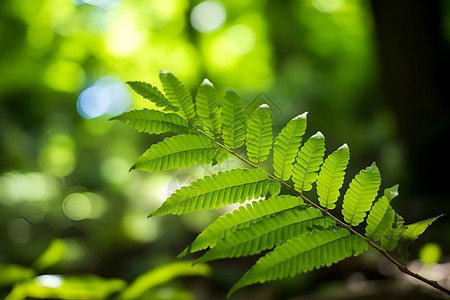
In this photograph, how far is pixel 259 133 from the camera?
78cm

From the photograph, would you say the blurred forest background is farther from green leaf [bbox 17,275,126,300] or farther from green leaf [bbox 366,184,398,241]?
green leaf [bbox 366,184,398,241]

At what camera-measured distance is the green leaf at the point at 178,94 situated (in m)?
0.81

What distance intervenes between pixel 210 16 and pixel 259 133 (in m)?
9.21

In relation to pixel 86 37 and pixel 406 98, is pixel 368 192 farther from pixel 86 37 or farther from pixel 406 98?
pixel 86 37

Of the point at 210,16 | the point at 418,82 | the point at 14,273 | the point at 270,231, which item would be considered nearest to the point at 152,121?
the point at 270,231

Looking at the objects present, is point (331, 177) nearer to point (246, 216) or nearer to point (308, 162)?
point (308, 162)

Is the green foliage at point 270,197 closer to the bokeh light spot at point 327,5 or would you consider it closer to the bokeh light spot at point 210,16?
the bokeh light spot at point 210,16

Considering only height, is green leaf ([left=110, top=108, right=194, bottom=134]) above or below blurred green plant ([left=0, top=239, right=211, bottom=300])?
above

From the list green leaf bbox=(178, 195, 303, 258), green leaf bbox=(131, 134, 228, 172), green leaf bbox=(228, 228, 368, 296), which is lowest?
green leaf bbox=(228, 228, 368, 296)

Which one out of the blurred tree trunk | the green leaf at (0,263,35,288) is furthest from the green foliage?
the blurred tree trunk

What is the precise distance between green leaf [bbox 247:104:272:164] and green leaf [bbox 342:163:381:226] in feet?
0.55

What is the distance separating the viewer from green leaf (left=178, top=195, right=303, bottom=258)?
754mm

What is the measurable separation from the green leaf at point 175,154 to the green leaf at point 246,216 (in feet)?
0.36

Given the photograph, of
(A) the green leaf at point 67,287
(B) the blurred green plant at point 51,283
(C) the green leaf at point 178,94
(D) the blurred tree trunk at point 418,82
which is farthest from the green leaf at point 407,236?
(D) the blurred tree trunk at point 418,82
